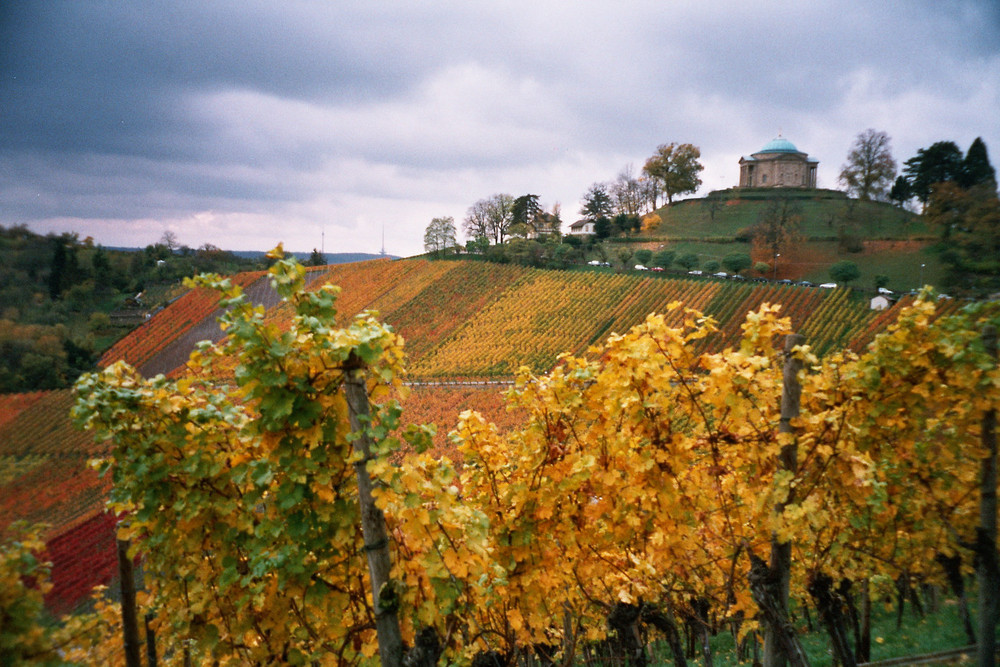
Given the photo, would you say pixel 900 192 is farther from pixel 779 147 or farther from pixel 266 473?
pixel 266 473

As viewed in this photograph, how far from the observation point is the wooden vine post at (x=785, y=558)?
3.50 metres

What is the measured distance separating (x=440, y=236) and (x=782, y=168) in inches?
2011

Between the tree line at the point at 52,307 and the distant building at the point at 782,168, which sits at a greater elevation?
the distant building at the point at 782,168

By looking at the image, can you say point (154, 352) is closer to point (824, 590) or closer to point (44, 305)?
point (44, 305)

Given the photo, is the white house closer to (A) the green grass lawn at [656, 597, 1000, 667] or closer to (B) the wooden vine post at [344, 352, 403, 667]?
(A) the green grass lawn at [656, 597, 1000, 667]

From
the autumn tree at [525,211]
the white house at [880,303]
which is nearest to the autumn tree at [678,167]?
the autumn tree at [525,211]

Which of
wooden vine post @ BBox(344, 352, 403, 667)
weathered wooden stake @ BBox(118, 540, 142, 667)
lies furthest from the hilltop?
weathered wooden stake @ BBox(118, 540, 142, 667)

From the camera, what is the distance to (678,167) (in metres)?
71.8

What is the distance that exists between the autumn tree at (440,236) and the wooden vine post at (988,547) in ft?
180

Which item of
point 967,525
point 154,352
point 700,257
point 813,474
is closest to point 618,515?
point 813,474

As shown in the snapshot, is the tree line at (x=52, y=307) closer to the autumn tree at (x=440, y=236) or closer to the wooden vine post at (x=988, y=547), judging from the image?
the wooden vine post at (x=988, y=547)

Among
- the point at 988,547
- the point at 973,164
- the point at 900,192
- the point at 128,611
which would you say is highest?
the point at 900,192

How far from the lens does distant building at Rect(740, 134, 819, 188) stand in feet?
241

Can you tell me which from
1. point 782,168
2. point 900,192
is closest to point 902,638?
point 900,192
